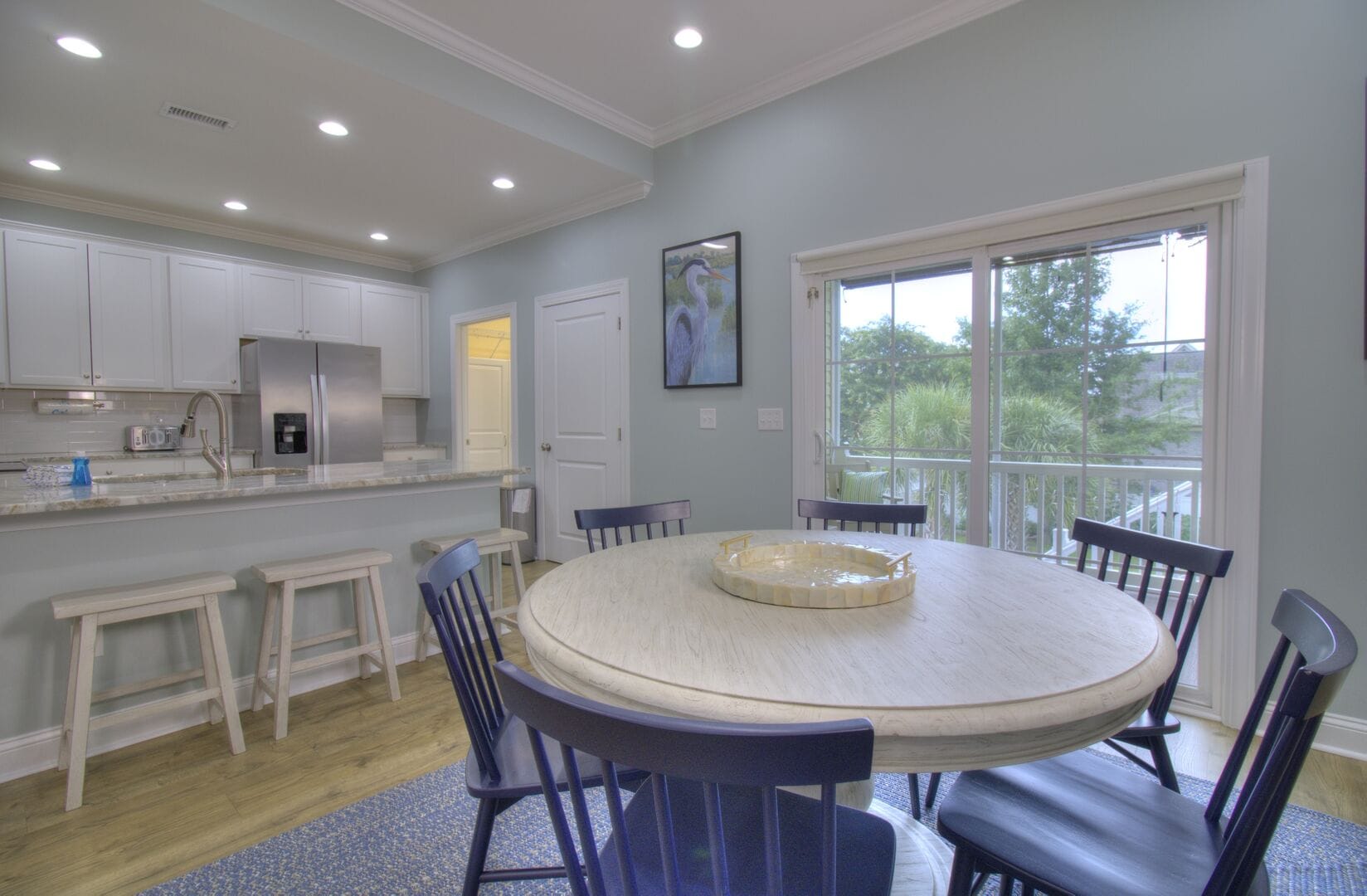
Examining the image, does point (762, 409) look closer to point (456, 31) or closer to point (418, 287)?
point (456, 31)

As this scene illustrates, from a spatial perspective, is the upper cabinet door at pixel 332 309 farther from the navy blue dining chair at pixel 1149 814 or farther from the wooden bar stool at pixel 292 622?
the navy blue dining chair at pixel 1149 814

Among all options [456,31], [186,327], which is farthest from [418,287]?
[456,31]

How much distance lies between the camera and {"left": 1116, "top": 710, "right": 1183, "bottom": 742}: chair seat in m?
1.26

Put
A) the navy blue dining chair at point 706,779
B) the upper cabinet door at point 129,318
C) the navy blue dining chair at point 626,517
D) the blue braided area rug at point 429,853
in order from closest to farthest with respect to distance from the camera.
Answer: the navy blue dining chair at point 706,779 → the blue braided area rug at point 429,853 → the navy blue dining chair at point 626,517 → the upper cabinet door at point 129,318

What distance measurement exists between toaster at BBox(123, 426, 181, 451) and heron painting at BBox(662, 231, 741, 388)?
3.53 m

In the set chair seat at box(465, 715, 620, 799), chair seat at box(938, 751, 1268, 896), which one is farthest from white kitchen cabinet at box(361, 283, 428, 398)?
chair seat at box(938, 751, 1268, 896)

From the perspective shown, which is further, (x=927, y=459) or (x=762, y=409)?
(x=762, y=409)

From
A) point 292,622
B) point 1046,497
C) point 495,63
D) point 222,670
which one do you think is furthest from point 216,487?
point 1046,497

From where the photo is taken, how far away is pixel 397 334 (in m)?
5.40

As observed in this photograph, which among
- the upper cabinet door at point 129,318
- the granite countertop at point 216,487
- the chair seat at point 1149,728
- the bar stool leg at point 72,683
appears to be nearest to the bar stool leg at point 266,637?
the granite countertop at point 216,487

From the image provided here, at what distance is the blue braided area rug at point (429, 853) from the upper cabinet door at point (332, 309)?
423 cm

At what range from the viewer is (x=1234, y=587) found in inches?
81.7

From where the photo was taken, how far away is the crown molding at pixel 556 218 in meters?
3.86

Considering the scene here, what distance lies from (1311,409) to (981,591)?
5.25 ft
